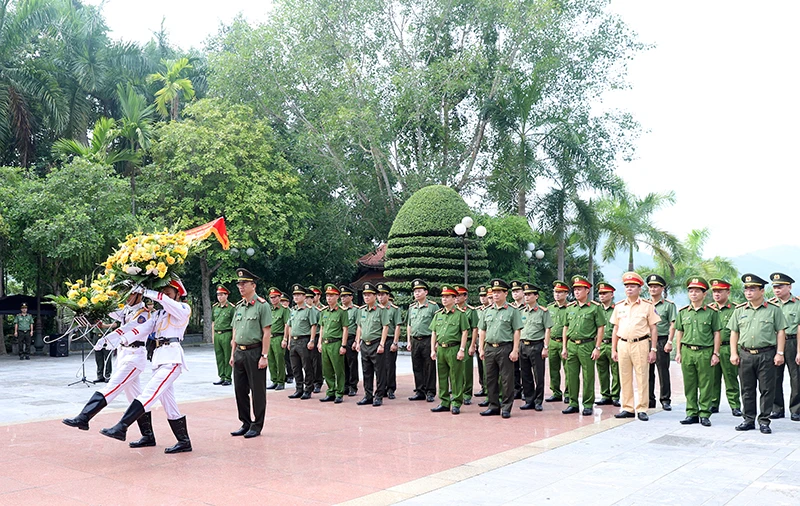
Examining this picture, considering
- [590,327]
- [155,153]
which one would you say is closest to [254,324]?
[590,327]

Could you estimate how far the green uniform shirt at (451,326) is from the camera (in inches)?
397

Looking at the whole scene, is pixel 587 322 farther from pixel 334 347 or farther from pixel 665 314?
pixel 334 347

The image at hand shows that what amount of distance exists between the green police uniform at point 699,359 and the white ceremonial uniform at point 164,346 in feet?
19.0

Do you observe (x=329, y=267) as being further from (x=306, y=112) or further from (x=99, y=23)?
(x=99, y=23)

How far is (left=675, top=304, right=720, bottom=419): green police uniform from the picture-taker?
Answer: 345 inches

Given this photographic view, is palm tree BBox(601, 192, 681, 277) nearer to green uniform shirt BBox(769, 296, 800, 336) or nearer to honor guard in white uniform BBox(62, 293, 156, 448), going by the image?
green uniform shirt BBox(769, 296, 800, 336)

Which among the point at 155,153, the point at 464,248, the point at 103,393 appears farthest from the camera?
the point at 155,153

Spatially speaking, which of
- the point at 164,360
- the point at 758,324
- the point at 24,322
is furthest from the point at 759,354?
the point at 24,322

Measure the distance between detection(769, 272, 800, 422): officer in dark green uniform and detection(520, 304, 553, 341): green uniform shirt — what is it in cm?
284

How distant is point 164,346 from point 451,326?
13.5ft

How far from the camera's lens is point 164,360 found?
7234 mm

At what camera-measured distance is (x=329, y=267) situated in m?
31.8

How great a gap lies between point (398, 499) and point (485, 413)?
4328 mm

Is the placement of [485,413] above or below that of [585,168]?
below
